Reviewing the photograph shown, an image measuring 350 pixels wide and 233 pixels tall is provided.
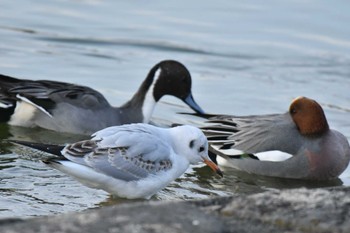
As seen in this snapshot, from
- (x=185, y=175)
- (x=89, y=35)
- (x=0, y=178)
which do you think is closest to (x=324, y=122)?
(x=185, y=175)

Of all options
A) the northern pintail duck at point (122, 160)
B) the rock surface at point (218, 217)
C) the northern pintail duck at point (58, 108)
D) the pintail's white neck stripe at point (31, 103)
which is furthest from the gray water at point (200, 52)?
the rock surface at point (218, 217)

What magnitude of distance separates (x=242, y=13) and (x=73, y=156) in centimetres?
837

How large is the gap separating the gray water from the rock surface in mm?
4478

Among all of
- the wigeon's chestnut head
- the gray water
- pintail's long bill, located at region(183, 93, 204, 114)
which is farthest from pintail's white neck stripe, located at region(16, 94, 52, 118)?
the wigeon's chestnut head

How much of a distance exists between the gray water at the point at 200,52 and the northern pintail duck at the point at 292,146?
5.2 inches

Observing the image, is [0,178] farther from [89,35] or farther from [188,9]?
[188,9]

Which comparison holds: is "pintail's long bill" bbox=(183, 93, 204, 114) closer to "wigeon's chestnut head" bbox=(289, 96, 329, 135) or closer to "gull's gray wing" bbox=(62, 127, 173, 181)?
"wigeon's chestnut head" bbox=(289, 96, 329, 135)

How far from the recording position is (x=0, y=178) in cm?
742

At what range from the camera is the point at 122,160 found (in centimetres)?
670

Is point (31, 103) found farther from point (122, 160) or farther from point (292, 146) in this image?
point (122, 160)

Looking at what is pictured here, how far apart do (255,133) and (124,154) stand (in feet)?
7.23

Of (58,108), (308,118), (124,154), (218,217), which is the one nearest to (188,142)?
(124,154)

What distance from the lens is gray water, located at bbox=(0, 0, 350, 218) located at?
35.5 ft

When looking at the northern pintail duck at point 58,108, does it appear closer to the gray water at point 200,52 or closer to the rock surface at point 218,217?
the gray water at point 200,52
